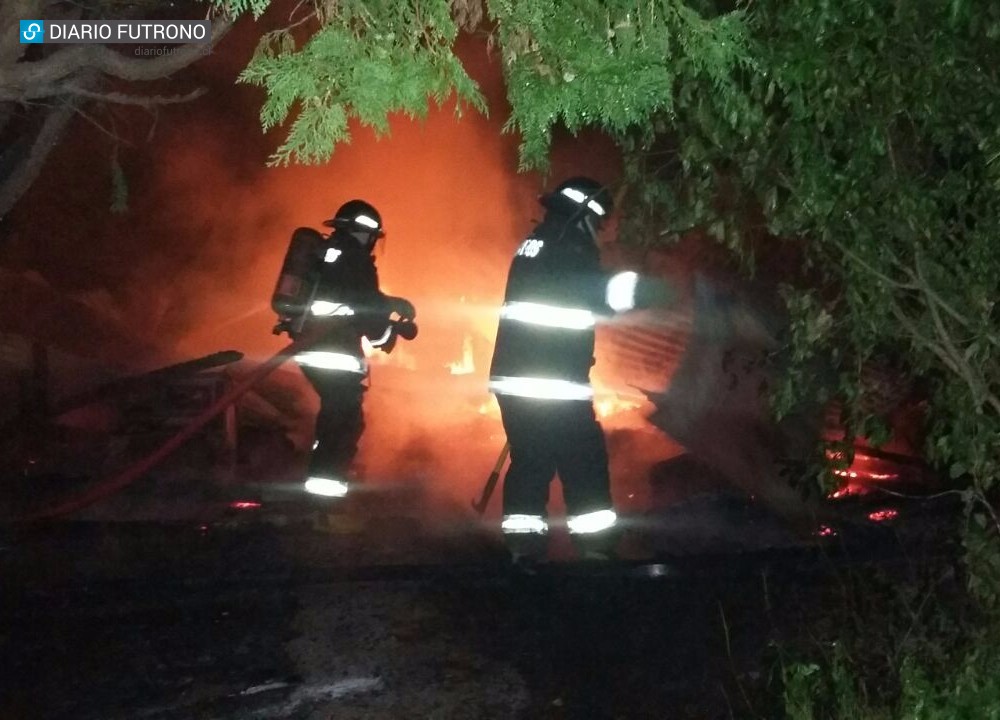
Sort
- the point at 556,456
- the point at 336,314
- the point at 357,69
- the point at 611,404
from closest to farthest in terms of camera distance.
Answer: the point at 357,69 → the point at 556,456 → the point at 336,314 → the point at 611,404

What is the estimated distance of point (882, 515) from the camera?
5562 mm

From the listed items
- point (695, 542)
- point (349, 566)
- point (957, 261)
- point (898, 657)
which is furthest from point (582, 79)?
point (695, 542)

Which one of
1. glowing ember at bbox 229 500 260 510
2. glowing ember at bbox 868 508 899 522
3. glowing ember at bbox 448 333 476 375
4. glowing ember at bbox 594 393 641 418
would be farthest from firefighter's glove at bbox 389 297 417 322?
glowing ember at bbox 448 333 476 375

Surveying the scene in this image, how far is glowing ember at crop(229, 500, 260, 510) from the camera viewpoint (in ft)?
18.3

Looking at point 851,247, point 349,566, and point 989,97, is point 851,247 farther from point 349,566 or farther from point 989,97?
point 349,566

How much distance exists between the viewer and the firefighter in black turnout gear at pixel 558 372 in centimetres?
463

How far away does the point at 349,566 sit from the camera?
4.78 meters

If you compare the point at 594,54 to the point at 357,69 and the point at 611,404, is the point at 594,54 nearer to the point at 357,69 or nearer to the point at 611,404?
the point at 357,69

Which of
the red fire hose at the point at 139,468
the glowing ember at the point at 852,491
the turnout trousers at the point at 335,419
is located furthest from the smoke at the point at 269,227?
the glowing ember at the point at 852,491

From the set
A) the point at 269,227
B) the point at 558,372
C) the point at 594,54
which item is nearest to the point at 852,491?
the point at 558,372

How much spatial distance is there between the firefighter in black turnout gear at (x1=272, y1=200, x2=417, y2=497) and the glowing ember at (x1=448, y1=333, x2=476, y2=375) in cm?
412

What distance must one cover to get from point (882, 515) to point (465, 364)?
5.12m

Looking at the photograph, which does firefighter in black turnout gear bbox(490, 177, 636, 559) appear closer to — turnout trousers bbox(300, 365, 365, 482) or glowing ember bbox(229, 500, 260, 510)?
turnout trousers bbox(300, 365, 365, 482)

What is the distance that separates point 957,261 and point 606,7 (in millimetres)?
1554
